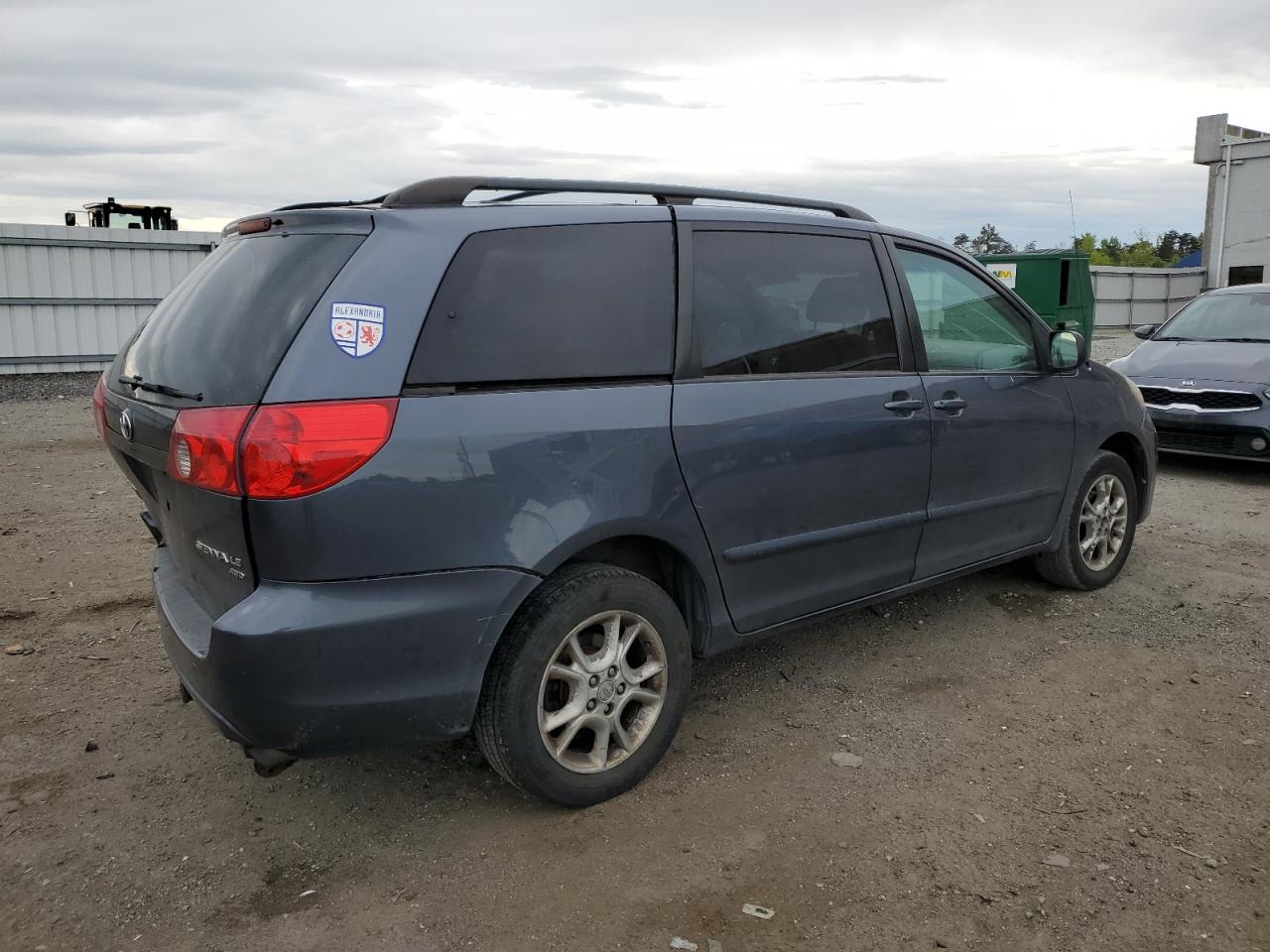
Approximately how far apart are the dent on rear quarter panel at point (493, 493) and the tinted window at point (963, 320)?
1.44 m

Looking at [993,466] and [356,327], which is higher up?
[356,327]

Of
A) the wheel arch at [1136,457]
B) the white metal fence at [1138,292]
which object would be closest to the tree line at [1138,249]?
the white metal fence at [1138,292]

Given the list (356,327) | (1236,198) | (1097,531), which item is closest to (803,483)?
(356,327)

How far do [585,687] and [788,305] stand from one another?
1.47 meters

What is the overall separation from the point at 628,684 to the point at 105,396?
1927 mm

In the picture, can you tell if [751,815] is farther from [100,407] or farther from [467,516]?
[100,407]

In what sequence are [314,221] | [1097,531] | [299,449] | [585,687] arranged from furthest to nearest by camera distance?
[1097,531] → [585,687] → [314,221] → [299,449]

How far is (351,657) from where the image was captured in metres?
2.58

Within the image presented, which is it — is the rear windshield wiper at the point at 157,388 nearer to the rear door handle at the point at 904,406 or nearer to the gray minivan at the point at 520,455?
the gray minivan at the point at 520,455

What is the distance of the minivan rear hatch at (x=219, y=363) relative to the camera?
8.63 feet

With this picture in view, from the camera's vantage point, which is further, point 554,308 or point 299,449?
point 554,308

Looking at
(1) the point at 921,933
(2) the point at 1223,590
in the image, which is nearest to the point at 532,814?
(1) the point at 921,933

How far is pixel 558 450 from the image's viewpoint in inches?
112

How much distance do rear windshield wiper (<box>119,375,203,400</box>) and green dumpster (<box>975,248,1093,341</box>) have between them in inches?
484
